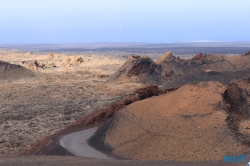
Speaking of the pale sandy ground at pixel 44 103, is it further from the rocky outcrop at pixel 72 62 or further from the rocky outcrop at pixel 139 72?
the rocky outcrop at pixel 72 62

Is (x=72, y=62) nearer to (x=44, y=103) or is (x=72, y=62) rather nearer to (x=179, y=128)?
(x=44, y=103)

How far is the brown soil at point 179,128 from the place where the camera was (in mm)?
12648

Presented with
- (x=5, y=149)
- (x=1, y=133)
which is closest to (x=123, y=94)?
(x=1, y=133)

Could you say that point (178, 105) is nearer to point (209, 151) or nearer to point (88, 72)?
Result: point (209, 151)

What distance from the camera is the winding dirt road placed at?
14.0 meters

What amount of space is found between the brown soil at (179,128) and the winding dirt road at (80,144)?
674 millimetres

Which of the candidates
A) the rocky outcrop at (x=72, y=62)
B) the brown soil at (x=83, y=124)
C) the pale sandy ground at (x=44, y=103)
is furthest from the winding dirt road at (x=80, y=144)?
the rocky outcrop at (x=72, y=62)

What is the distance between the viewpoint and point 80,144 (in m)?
15.3

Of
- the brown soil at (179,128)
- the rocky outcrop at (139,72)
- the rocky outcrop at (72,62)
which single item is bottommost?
the rocky outcrop at (72,62)

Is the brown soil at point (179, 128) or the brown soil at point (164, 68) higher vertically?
the brown soil at point (179, 128)

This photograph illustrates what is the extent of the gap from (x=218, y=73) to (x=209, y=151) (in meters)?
16.8

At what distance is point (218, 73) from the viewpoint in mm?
28547

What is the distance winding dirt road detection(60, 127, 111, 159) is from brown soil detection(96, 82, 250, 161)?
67 centimetres

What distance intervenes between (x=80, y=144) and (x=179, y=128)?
383 centimetres
